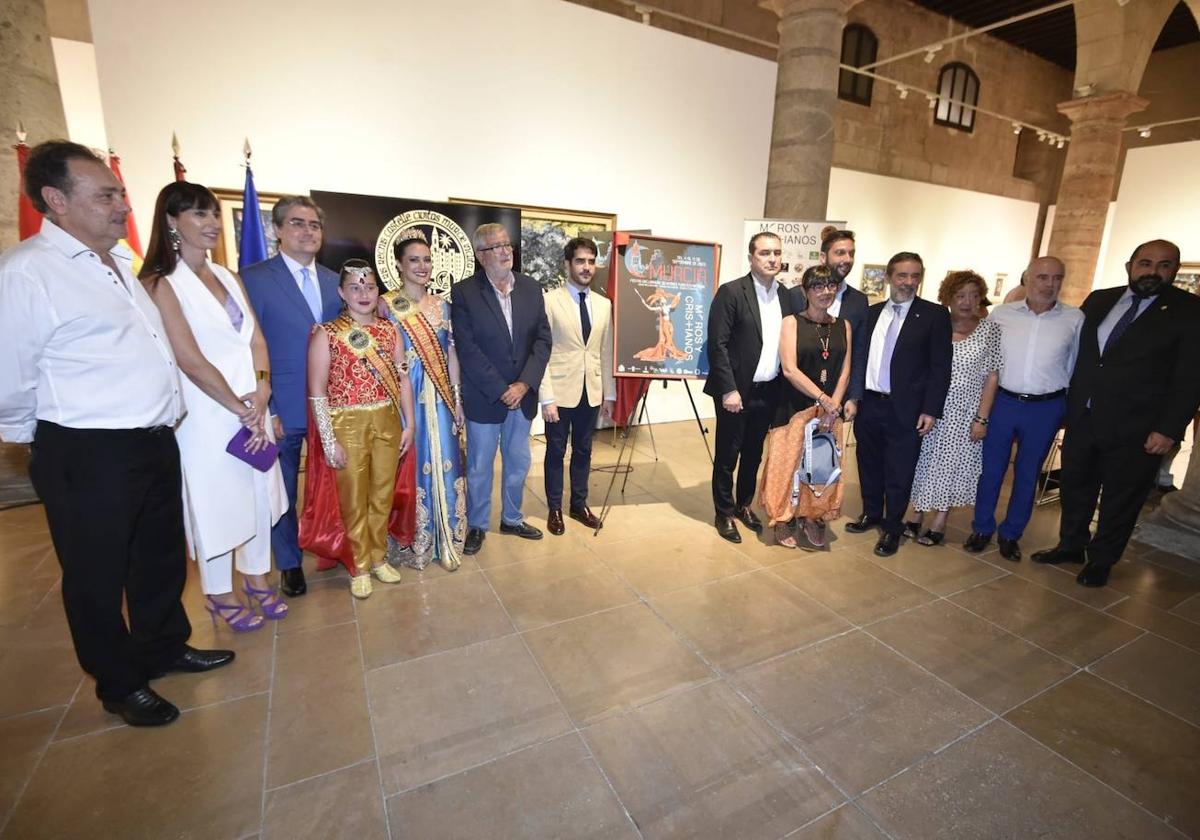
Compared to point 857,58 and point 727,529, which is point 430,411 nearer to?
point 727,529

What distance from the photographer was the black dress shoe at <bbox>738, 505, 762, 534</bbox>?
387cm

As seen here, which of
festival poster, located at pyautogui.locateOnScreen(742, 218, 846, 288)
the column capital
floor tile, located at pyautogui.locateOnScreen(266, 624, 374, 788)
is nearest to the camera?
floor tile, located at pyautogui.locateOnScreen(266, 624, 374, 788)

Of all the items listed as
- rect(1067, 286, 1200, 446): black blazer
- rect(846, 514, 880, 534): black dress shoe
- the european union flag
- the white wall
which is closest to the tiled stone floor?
rect(846, 514, 880, 534): black dress shoe

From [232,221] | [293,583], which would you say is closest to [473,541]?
[293,583]

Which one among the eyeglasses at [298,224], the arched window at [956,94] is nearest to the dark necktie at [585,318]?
the eyeglasses at [298,224]

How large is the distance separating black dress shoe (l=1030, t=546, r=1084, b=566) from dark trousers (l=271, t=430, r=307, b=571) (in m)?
4.35

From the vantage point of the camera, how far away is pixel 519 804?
5.79 ft

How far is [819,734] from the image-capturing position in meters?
2.08

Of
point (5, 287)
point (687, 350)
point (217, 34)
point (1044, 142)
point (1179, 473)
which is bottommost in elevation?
point (1179, 473)

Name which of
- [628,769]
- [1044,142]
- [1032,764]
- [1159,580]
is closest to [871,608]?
[1032,764]

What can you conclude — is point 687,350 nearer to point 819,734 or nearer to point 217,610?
point 819,734

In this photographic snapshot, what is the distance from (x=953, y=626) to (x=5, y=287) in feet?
12.9

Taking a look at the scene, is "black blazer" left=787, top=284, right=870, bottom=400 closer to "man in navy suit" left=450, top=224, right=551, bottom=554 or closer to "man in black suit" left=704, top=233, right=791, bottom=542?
"man in black suit" left=704, top=233, right=791, bottom=542

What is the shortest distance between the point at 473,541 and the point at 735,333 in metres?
2.07
